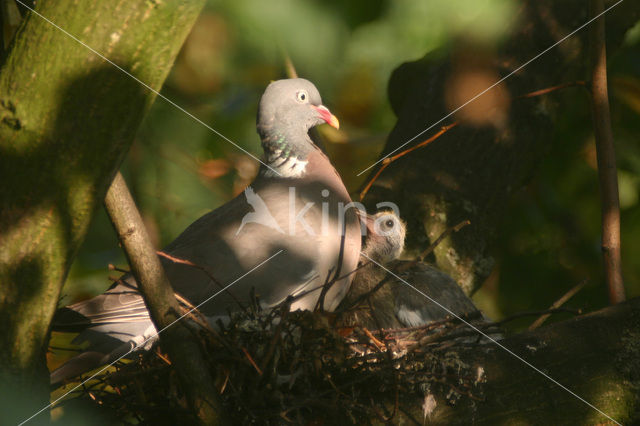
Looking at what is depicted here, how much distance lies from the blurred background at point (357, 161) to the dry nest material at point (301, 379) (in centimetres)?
152

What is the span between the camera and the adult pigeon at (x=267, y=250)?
7.52 feet

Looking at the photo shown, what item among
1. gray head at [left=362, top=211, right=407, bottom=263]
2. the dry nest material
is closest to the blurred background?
gray head at [left=362, top=211, right=407, bottom=263]

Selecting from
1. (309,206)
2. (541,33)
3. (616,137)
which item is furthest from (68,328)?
(616,137)

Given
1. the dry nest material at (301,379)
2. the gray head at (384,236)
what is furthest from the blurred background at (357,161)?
the dry nest material at (301,379)

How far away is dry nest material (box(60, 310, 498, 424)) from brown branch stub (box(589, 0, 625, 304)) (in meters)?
0.81

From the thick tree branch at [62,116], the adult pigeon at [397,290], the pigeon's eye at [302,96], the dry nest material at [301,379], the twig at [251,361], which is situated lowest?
the adult pigeon at [397,290]

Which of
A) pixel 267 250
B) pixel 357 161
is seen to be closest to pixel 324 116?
pixel 267 250

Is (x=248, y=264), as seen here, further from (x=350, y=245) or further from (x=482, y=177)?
(x=482, y=177)

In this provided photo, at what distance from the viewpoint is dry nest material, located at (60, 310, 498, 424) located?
178cm

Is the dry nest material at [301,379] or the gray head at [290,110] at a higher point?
the gray head at [290,110]

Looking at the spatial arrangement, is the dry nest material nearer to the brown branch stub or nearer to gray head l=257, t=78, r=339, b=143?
the brown branch stub

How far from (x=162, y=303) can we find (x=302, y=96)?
1.46 meters

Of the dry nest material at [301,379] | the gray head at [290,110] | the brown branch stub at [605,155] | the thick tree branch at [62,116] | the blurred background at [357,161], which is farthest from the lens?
the blurred background at [357,161]

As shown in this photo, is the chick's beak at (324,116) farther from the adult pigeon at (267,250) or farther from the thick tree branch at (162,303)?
the thick tree branch at (162,303)
